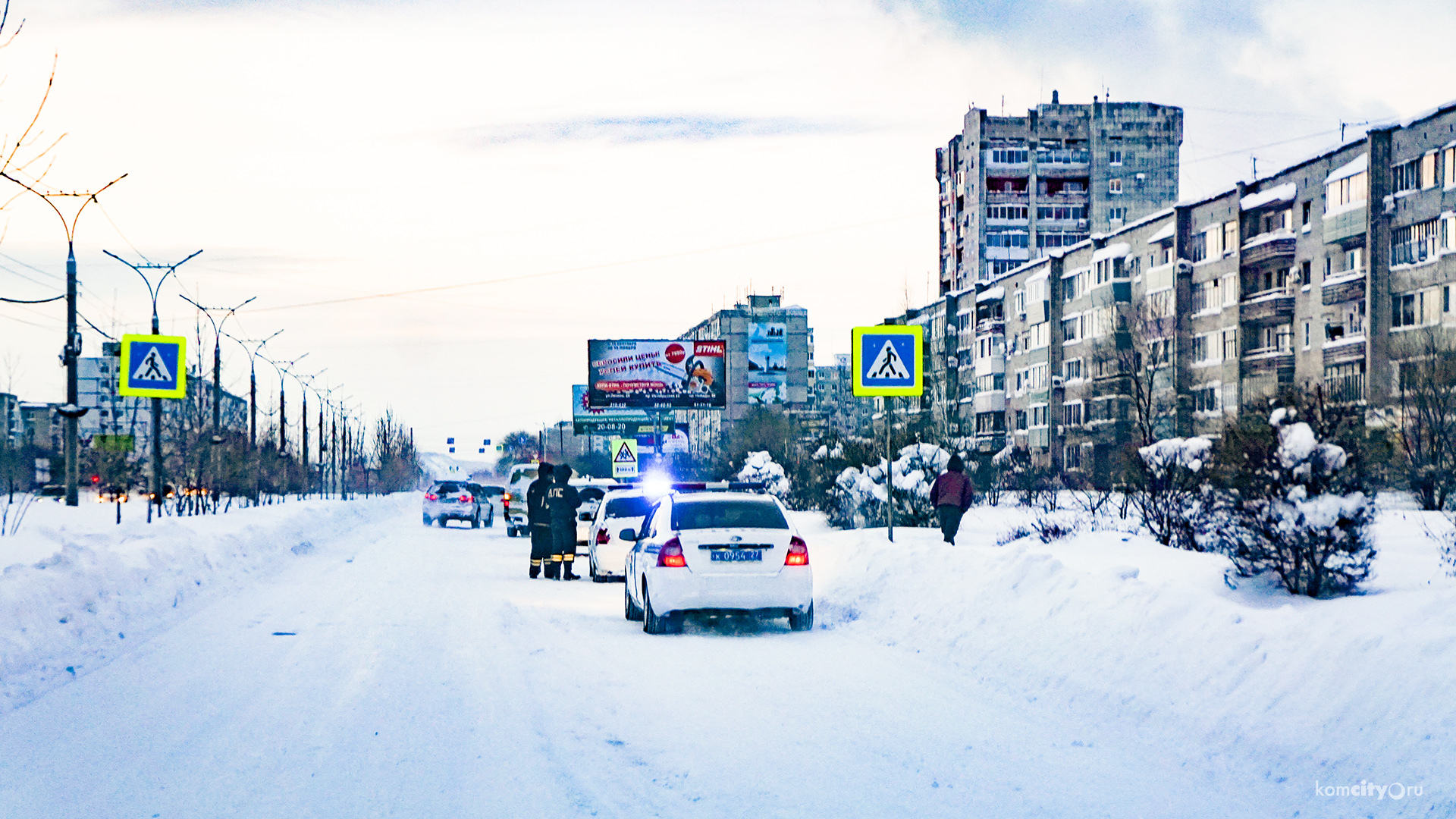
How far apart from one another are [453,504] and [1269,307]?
38028 mm

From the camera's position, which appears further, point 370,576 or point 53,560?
point 370,576

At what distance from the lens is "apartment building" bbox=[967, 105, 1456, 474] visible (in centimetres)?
5088

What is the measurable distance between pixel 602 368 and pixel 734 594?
1762 inches

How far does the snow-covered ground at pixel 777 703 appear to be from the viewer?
637cm

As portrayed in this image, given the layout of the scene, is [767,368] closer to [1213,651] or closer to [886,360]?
[886,360]

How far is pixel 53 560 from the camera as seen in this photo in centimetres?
1557

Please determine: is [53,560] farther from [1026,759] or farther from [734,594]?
[1026,759]

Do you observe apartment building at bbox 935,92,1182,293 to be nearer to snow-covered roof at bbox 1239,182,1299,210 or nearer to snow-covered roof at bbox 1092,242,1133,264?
snow-covered roof at bbox 1092,242,1133,264

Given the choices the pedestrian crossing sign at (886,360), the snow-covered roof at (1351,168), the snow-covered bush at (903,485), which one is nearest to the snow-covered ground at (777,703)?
the pedestrian crossing sign at (886,360)

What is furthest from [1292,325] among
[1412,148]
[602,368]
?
[602,368]

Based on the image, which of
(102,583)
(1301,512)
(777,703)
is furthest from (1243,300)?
(777,703)

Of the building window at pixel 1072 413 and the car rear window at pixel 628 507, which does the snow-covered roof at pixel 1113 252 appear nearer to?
the building window at pixel 1072 413

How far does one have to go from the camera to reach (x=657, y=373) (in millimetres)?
57875

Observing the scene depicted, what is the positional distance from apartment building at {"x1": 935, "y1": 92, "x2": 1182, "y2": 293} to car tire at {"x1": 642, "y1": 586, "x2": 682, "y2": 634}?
106796 millimetres
